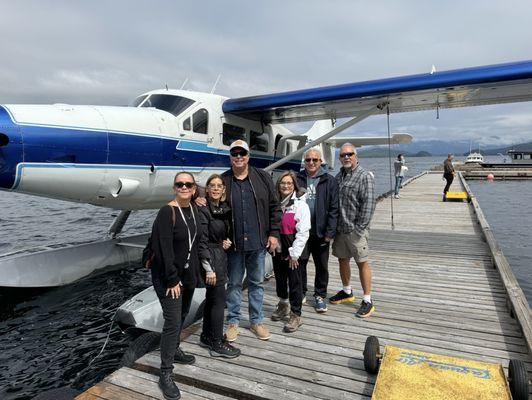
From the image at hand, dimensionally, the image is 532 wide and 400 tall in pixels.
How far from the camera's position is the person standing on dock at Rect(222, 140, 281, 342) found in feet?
10.6

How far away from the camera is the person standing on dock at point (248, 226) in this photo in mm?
3219

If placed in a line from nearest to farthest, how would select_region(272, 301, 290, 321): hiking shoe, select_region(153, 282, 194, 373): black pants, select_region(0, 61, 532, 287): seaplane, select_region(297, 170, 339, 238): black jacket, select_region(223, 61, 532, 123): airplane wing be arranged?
A: select_region(153, 282, 194, 373): black pants → select_region(297, 170, 339, 238): black jacket → select_region(272, 301, 290, 321): hiking shoe → select_region(0, 61, 532, 287): seaplane → select_region(223, 61, 532, 123): airplane wing

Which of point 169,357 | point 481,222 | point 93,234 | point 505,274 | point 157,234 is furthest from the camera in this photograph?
point 93,234

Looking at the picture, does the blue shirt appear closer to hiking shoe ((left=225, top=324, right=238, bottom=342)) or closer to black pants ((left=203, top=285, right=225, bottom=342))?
black pants ((left=203, top=285, right=225, bottom=342))

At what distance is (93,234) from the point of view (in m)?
12.4

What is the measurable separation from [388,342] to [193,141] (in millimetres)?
4365

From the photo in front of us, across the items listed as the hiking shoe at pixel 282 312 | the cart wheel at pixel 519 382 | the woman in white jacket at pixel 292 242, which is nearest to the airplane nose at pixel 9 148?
the woman in white jacket at pixel 292 242

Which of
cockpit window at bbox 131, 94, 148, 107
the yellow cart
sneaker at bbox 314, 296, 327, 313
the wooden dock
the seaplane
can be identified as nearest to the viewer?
the yellow cart

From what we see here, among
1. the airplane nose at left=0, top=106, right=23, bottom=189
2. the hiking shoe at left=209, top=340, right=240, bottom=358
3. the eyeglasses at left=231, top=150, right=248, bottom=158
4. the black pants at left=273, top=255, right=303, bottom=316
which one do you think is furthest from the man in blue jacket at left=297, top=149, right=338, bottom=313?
the airplane nose at left=0, top=106, right=23, bottom=189

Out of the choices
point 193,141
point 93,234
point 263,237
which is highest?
point 193,141

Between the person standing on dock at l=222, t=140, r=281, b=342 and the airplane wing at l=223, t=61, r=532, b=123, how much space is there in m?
3.96

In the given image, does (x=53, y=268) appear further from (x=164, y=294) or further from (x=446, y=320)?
(x=446, y=320)

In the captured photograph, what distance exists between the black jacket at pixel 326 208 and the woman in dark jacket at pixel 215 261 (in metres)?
0.97

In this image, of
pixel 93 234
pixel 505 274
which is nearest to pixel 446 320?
pixel 505 274
